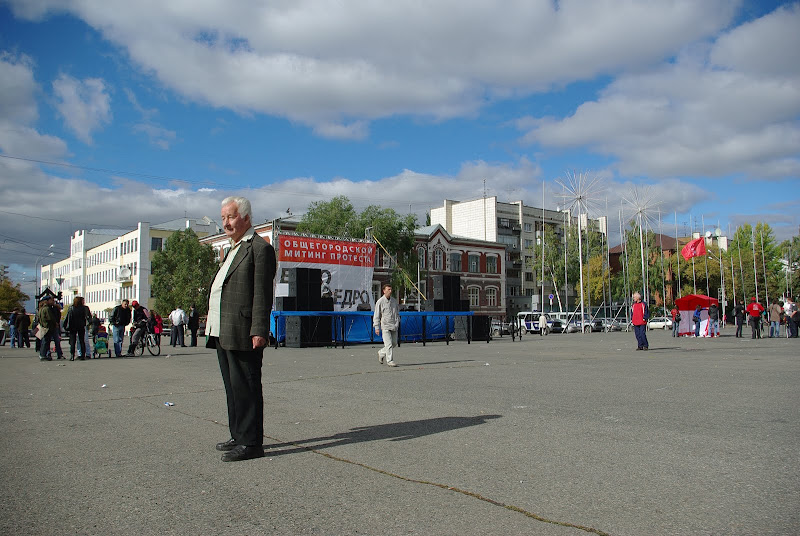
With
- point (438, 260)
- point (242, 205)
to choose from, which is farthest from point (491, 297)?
point (242, 205)

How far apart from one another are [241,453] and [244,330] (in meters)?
0.98

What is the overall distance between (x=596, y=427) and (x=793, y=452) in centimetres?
170

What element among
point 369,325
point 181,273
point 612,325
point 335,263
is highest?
point 181,273

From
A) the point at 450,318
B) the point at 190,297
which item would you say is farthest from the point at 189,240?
the point at 450,318

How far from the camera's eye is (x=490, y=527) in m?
3.45

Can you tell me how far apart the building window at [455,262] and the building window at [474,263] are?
6.00 ft

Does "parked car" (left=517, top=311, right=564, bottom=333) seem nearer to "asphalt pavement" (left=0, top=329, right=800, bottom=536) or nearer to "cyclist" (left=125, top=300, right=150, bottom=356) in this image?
"cyclist" (left=125, top=300, right=150, bottom=356)

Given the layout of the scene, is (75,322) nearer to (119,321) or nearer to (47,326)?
(47,326)

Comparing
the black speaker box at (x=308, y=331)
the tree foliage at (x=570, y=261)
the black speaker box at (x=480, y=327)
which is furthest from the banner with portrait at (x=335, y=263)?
the tree foliage at (x=570, y=261)

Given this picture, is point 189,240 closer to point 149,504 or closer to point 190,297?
point 190,297

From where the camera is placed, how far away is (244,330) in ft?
17.1

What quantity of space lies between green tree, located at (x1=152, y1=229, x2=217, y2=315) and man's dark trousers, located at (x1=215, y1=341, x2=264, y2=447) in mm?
62549

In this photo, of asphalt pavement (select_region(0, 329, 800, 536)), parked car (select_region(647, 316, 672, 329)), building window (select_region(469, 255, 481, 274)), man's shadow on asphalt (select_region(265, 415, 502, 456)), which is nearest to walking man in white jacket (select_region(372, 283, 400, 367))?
asphalt pavement (select_region(0, 329, 800, 536))

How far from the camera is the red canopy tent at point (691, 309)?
1216 inches
